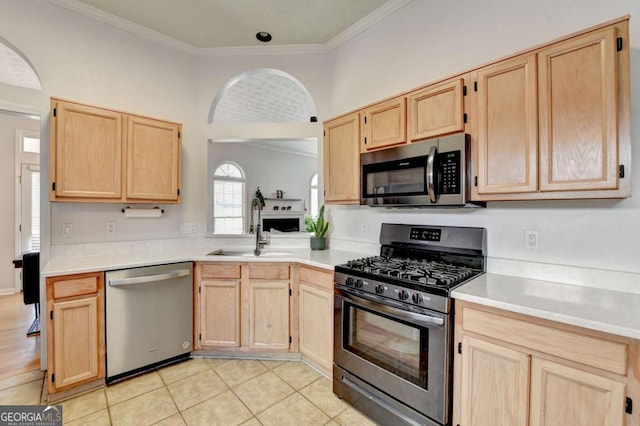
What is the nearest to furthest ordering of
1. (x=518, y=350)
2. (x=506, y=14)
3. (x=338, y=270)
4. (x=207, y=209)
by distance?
1. (x=518, y=350)
2. (x=506, y=14)
3. (x=338, y=270)
4. (x=207, y=209)

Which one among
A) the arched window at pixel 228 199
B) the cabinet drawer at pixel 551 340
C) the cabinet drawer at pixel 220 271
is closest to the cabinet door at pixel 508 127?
the cabinet drawer at pixel 551 340

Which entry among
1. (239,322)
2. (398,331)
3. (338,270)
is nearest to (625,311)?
(398,331)

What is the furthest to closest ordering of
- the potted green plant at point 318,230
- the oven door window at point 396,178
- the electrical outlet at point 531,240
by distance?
the potted green plant at point 318,230
the oven door window at point 396,178
the electrical outlet at point 531,240

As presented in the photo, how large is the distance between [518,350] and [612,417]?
13.6 inches

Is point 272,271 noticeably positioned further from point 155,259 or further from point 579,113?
point 579,113

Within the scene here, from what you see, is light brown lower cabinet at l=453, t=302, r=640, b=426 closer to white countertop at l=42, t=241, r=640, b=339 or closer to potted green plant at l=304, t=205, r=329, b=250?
white countertop at l=42, t=241, r=640, b=339

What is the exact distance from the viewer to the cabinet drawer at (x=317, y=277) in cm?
228

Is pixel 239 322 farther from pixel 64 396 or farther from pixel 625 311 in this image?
pixel 625 311

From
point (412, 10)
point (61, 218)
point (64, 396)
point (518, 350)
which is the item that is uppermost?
point (412, 10)

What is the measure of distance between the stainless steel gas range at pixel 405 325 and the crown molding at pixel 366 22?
1.95 meters

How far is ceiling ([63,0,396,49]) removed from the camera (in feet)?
8.34

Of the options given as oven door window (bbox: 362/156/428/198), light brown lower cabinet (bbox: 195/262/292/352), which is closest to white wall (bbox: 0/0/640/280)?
oven door window (bbox: 362/156/428/198)

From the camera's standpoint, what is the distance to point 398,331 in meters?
1.77

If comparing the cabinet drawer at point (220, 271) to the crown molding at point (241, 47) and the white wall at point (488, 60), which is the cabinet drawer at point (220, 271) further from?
the crown molding at point (241, 47)
